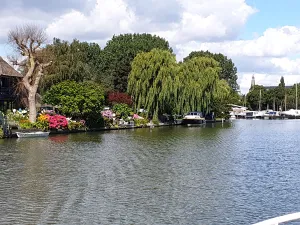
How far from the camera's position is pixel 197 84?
71.1m

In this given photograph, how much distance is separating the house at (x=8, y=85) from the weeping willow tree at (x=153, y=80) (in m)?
14.4

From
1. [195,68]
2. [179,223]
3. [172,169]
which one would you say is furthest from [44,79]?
[179,223]

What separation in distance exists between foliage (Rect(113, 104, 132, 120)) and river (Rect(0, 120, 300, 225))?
30.3 m

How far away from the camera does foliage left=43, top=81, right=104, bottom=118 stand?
4862 cm

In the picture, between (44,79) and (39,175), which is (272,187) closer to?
(39,175)

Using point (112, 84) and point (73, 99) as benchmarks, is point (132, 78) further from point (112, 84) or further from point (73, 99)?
point (112, 84)

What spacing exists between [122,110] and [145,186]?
1689 inches

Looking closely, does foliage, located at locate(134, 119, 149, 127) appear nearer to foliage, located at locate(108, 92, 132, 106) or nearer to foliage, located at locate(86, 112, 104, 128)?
foliage, located at locate(108, 92, 132, 106)

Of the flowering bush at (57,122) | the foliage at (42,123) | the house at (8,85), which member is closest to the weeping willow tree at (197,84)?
the house at (8,85)

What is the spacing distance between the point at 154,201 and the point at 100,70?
78691 millimetres

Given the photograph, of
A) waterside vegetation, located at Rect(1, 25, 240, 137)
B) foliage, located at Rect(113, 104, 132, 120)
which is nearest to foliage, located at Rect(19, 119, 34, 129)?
waterside vegetation, located at Rect(1, 25, 240, 137)

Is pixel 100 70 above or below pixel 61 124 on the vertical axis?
above

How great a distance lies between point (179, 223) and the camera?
39.8 feet

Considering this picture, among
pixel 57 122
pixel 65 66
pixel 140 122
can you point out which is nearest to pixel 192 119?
pixel 140 122
